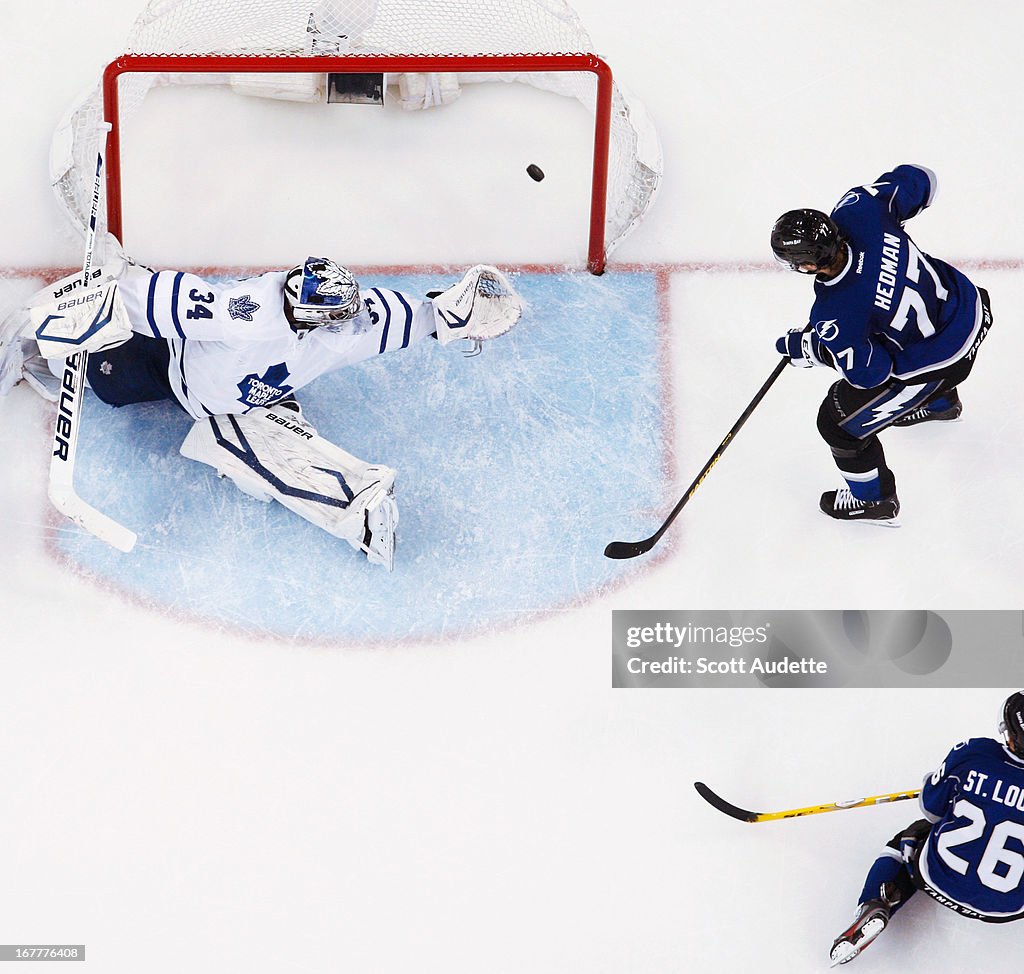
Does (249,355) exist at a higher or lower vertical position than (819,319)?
lower

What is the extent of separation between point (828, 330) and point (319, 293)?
1126mm

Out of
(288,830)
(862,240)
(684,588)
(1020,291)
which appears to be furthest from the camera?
(1020,291)

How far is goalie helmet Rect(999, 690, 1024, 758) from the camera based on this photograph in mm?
3236

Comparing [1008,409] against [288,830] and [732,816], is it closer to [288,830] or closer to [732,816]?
[732,816]

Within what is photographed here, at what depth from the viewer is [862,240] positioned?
3.53 meters

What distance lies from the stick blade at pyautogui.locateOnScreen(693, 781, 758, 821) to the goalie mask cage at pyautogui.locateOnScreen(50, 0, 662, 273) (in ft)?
4.80

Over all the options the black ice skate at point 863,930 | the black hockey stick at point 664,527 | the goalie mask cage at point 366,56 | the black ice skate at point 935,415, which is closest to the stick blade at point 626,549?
the black hockey stick at point 664,527

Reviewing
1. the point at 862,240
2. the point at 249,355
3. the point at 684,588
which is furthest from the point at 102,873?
the point at 862,240

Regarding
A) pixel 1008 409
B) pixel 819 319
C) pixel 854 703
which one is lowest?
pixel 854 703

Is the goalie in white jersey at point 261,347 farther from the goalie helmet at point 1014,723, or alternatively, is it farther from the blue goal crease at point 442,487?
the goalie helmet at point 1014,723

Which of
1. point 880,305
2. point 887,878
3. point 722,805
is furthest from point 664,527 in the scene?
point 887,878

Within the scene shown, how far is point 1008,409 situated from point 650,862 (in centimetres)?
156

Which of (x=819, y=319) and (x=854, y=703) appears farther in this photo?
(x=854, y=703)

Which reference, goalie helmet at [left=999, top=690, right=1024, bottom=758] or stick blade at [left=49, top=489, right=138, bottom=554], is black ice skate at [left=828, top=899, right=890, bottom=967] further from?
stick blade at [left=49, top=489, right=138, bottom=554]
